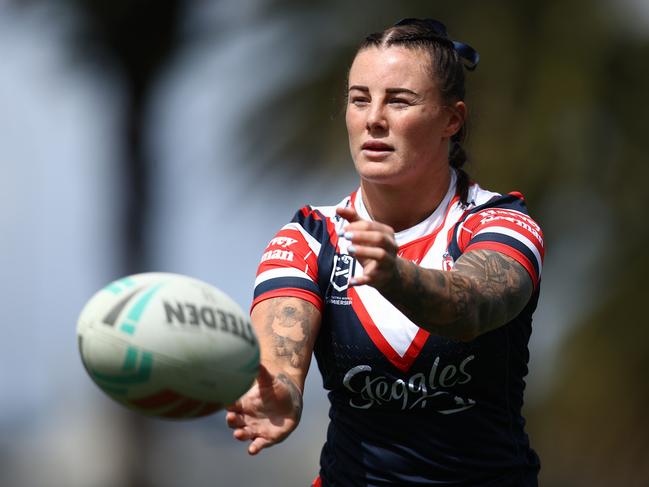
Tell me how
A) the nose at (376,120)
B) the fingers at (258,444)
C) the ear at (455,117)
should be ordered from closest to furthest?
the fingers at (258,444)
the nose at (376,120)
the ear at (455,117)

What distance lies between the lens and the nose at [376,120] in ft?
14.3

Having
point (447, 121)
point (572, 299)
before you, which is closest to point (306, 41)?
point (572, 299)

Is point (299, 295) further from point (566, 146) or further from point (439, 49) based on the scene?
point (566, 146)

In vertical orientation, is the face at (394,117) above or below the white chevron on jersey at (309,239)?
above

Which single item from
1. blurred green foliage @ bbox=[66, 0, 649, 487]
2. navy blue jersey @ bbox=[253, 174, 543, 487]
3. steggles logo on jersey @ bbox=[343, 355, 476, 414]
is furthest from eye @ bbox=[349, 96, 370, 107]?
blurred green foliage @ bbox=[66, 0, 649, 487]

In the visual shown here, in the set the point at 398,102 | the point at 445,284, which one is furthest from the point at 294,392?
the point at 398,102

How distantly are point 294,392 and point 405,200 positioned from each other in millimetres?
832

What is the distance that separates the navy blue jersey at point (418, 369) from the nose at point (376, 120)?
37 centimetres

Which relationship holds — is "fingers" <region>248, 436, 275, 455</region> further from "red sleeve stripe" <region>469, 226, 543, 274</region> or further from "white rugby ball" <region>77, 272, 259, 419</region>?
"red sleeve stripe" <region>469, 226, 543, 274</region>

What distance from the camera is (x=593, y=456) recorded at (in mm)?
10570

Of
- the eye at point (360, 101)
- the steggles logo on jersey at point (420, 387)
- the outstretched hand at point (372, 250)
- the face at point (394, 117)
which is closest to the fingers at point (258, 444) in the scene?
the steggles logo on jersey at point (420, 387)

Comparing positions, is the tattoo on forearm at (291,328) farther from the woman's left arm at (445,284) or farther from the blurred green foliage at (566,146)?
the blurred green foliage at (566,146)

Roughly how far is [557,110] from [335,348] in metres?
7.31

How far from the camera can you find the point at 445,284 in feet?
11.9
